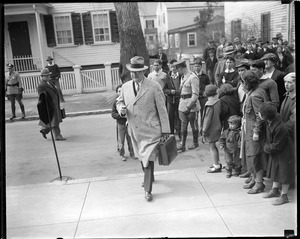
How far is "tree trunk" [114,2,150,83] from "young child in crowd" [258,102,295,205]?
17.0ft

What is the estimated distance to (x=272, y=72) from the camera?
5227 mm

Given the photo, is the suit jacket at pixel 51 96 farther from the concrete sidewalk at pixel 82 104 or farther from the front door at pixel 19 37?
the front door at pixel 19 37

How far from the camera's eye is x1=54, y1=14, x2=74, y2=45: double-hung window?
589 inches

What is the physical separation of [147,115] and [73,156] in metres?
2.79

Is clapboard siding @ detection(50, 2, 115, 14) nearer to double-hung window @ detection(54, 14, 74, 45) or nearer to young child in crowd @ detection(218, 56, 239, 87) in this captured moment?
double-hung window @ detection(54, 14, 74, 45)

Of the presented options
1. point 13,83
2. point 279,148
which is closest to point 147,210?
point 279,148

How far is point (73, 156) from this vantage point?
6.68 m

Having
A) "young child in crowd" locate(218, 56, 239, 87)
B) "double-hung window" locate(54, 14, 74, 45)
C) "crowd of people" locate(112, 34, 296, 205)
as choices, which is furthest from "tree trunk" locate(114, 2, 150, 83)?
"double-hung window" locate(54, 14, 74, 45)

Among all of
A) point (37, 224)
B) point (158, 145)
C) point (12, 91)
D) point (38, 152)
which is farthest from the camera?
point (12, 91)

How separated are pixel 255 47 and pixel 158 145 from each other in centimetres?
658

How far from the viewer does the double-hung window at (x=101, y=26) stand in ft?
52.3

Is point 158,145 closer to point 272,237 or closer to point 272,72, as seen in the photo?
point 272,237

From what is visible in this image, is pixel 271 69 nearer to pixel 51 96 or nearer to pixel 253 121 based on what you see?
pixel 253 121

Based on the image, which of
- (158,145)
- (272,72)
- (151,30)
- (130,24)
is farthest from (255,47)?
(151,30)
